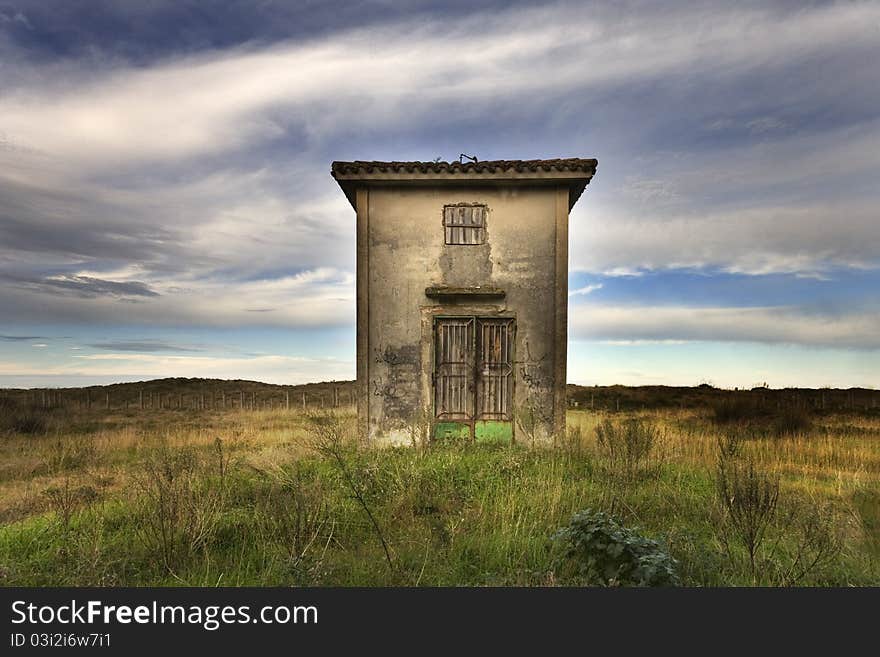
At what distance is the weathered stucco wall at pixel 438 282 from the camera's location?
10.9 m

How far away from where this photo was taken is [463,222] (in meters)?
11.1

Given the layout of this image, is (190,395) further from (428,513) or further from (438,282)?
(428,513)

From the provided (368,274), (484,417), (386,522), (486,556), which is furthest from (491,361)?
(486,556)

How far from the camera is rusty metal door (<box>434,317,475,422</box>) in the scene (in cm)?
1088

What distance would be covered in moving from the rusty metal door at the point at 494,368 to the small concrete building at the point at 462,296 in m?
0.02

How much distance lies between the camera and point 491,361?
10.9 meters

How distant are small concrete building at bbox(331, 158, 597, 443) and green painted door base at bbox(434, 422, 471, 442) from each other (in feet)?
0.07

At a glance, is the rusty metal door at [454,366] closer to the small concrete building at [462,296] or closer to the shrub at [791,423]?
the small concrete building at [462,296]

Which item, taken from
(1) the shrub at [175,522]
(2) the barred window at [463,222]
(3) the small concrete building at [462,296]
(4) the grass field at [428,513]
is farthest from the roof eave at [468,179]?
(1) the shrub at [175,522]

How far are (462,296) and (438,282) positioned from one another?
56 cm

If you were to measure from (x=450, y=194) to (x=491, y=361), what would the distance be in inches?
135

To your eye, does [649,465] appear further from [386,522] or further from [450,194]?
[450,194]

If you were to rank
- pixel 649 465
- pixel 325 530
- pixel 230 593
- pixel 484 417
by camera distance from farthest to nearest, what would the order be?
1. pixel 484 417
2. pixel 649 465
3. pixel 325 530
4. pixel 230 593

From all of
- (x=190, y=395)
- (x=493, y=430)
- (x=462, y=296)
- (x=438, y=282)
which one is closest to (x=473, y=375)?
(x=493, y=430)
